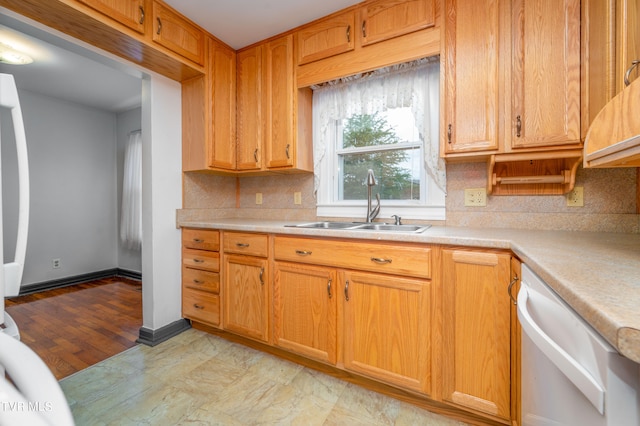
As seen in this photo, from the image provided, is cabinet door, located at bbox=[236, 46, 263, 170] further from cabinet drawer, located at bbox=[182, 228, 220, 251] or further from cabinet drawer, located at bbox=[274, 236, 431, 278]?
cabinet drawer, located at bbox=[274, 236, 431, 278]

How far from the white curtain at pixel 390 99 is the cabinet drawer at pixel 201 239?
96 cm

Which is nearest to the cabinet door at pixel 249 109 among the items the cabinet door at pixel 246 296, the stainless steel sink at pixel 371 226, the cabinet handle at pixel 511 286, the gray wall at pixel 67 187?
the stainless steel sink at pixel 371 226

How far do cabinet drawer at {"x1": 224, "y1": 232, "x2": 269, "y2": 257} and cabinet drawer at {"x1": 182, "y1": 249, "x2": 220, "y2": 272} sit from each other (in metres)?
0.15

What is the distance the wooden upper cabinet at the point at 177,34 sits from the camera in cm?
187

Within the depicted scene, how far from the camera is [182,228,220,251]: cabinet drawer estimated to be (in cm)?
216

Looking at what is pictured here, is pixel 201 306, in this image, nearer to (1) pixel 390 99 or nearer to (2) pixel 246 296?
(2) pixel 246 296

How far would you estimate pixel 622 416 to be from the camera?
0.45 m

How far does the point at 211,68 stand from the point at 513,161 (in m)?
2.29

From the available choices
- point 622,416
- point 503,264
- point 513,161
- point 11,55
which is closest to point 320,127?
point 513,161

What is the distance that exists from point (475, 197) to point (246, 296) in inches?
67.3

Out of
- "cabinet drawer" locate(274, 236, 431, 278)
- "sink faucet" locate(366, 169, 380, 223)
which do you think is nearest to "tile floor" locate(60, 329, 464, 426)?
"cabinet drawer" locate(274, 236, 431, 278)

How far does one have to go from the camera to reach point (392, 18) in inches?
70.2

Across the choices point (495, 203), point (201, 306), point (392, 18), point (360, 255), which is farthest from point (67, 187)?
point (495, 203)

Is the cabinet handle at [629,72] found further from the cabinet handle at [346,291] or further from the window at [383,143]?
the cabinet handle at [346,291]
